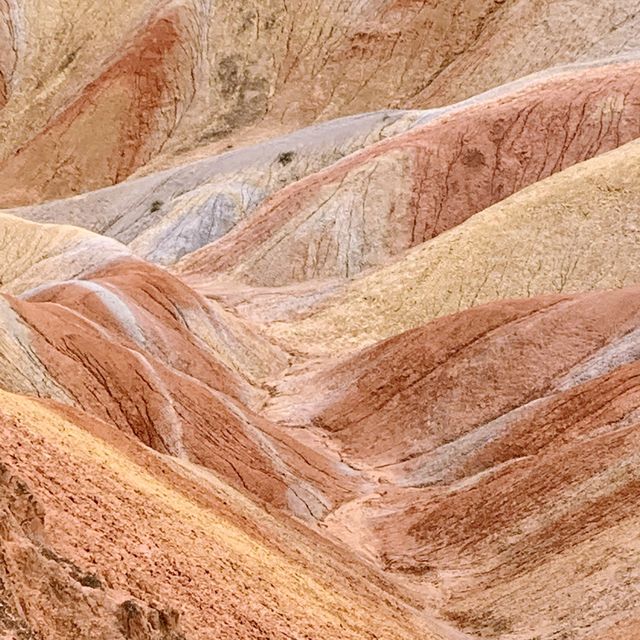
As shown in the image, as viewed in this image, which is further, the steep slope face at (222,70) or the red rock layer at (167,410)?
the steep slope face at (222,70)

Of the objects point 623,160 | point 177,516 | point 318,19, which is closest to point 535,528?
point 177,516

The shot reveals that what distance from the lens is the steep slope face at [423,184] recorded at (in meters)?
61.6

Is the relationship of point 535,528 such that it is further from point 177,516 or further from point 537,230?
point 537,230

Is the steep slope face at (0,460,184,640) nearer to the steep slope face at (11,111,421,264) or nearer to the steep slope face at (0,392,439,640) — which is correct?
the steep slope face at (0,392,439,640)

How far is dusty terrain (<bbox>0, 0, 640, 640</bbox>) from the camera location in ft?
71.2

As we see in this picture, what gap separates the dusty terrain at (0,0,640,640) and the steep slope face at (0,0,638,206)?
0.69 ft

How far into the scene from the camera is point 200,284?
61.3 meters

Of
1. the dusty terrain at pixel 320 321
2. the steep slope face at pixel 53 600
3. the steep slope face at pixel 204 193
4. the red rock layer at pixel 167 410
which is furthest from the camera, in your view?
the steep slope face at pixel 204 193

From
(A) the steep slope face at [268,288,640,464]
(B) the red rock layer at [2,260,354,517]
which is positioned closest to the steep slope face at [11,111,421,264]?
(A) the steep slope face at [268,288,640,464]

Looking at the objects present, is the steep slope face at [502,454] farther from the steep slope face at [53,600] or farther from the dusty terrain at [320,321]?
the steep slope face at [53,600]

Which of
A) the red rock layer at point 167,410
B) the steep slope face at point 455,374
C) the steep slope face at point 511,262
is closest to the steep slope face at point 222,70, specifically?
the steep slope face at point 511,262

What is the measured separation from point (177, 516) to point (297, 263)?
39530mm

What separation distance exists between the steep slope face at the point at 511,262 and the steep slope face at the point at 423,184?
514cm

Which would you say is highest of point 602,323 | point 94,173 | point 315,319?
point 94,173
